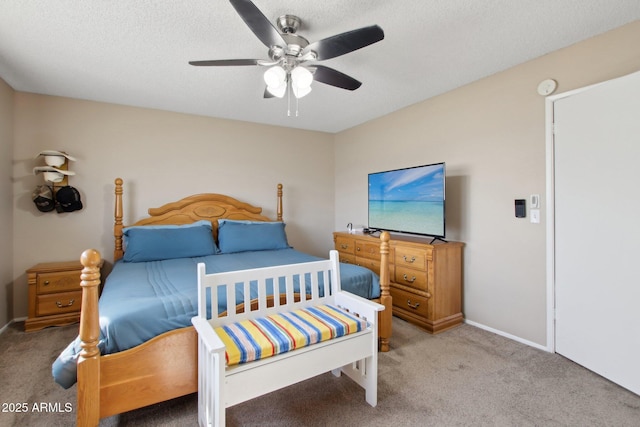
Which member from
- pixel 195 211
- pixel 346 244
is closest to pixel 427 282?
pixel 346 244

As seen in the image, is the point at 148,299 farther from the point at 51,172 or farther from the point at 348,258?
the point at 348,258

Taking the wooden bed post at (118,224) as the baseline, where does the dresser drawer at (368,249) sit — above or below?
below

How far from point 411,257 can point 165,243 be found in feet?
8.01

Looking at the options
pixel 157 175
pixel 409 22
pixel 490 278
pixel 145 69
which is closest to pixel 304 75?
pixel 409 22

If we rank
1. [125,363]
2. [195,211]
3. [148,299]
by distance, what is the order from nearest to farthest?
[125,363] < [148,299] < [195,211]

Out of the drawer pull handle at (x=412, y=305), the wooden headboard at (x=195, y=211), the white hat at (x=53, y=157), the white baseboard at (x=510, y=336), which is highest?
the white hat at (x=53, y=157)

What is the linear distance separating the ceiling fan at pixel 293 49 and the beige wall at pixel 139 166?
2138 millimetres

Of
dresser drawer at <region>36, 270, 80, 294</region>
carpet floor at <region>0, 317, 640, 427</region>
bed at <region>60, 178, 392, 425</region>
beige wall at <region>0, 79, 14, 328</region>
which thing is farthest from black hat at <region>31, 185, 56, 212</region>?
bed at <region>60, 178, 392, 425</region>

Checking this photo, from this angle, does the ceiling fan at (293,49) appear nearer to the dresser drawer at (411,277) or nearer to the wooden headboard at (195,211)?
the dresser drawer at (411,277)

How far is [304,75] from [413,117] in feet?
6.71

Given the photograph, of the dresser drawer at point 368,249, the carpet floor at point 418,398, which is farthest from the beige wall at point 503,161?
the dresser drawer at point 368,249

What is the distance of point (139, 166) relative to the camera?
11.3 ft

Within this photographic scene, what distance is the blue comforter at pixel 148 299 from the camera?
4.87 feet

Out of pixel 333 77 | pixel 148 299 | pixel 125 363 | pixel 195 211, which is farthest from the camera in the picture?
pixel 195 211
